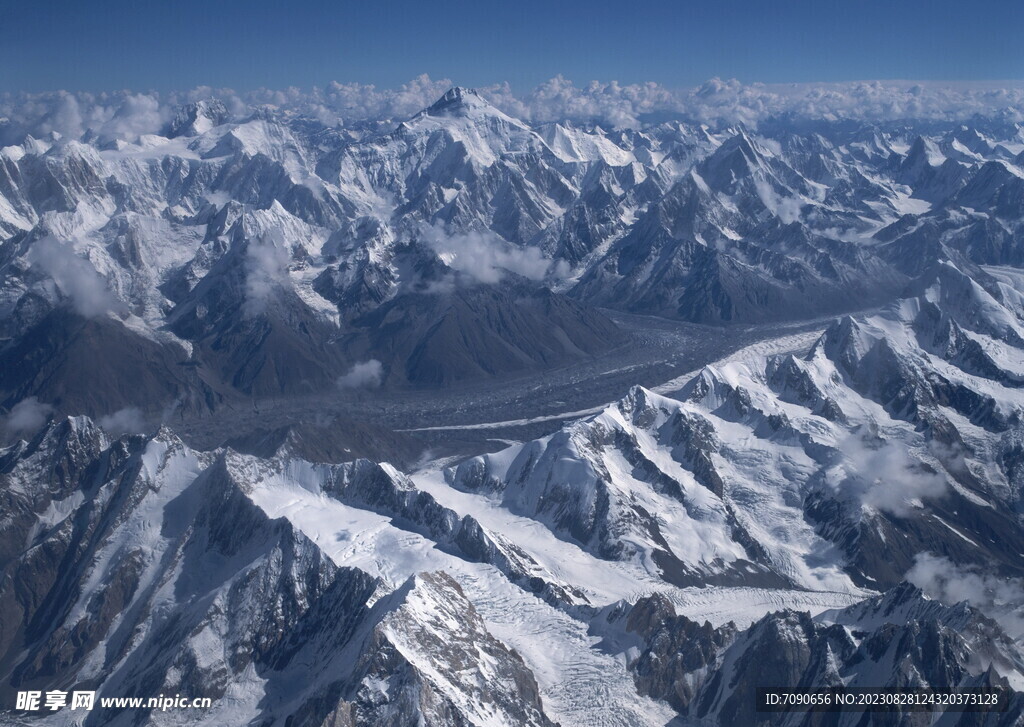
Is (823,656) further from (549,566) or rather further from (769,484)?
(769,484)

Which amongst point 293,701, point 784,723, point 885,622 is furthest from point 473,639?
point 885,622

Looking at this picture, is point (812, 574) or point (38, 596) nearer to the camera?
point (38, 596)

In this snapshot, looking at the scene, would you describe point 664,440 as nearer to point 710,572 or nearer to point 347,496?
point 710,572

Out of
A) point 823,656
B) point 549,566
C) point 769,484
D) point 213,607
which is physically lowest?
point 549,566

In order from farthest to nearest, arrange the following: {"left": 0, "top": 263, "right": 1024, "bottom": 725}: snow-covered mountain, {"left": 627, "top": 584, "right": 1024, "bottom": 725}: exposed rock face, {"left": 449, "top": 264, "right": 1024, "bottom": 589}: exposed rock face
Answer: {"left": 449, "top": 264, "right": 1024, "bottom": 589}: exposed rock face, {"left": 0, "top": 263, "right": 1024, "bottom": 725}: snow-covered mountain, {"left": 627, "top": 584, "right": 1024, "bottom": 725}: exposed rock face

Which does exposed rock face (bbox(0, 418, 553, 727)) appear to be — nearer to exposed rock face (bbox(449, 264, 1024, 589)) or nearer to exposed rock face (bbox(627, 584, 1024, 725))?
exposed rock face (bbox(627, 584, 1024, 725))

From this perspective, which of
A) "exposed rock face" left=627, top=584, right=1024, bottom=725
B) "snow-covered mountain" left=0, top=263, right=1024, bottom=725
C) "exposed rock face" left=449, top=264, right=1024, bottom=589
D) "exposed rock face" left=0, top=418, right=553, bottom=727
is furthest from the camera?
"exposed rock face" left=449, top=264, right=1024, bottom=589

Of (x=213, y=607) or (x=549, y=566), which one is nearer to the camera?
(x=213, y=607)

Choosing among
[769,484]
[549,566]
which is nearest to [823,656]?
[549,566]

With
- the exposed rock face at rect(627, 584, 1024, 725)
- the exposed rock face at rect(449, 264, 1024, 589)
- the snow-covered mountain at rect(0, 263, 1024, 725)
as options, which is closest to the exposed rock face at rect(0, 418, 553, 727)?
the snow-covered mountain at rect(0, 263, 1024, 725)

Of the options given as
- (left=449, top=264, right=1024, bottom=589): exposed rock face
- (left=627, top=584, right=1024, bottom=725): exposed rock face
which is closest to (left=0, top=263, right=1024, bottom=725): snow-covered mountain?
(left=627, top=584, right=1024, bottom=725): exposed rock face

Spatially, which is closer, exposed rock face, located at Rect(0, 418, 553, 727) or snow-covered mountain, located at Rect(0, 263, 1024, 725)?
exposed rock face, located at Rect(0, 418, 553, 727)
